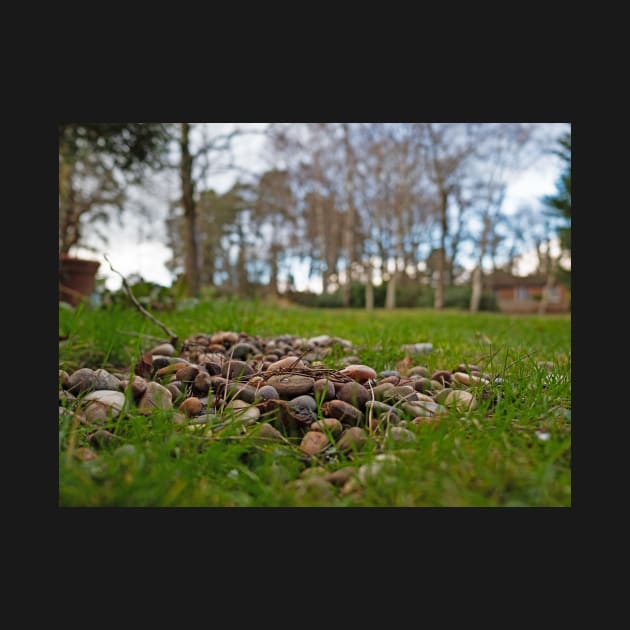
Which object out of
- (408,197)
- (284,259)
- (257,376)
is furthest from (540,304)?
(257,376)

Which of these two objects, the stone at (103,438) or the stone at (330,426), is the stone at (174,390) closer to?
the stone at (103,438)

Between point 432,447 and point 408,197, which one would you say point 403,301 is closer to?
→ point 408,197

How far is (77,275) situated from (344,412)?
225 inches

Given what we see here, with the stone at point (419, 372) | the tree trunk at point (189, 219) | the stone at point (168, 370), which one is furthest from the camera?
the tree trunk at point (189, 219)

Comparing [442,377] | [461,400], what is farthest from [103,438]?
[442,377]

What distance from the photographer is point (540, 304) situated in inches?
1028

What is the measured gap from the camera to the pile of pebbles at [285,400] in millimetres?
1348

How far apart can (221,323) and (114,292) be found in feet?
4.95

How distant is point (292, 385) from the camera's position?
1.60 meters

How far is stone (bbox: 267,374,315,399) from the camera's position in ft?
5.21

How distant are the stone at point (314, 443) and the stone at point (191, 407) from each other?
418 mm

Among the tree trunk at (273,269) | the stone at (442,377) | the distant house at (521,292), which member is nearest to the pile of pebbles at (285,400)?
the stone at (442,377)

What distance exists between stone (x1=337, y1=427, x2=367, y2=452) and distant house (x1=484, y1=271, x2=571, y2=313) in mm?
25495

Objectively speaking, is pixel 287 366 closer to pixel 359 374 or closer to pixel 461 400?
pixel 359 374
